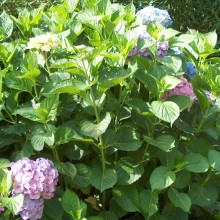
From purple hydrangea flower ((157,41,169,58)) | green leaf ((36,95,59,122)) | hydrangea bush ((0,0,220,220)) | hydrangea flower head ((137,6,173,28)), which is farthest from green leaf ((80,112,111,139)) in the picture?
hydrangea flower head ((137,6,173,28))

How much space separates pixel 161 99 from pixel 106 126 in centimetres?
26

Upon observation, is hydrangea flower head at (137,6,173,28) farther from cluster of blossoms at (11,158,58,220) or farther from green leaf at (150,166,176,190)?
cluster of blossoms at (11,158,58,220)

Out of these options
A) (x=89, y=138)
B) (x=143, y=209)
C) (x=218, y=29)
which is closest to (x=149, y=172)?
(x=143, y=209)

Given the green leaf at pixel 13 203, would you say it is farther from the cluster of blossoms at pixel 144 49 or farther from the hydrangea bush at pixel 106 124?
the cluster of blossoms at pixel 144 49

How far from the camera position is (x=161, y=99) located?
1.94 metres

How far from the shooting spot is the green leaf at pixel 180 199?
1841mm

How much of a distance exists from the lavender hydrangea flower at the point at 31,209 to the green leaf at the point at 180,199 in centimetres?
42

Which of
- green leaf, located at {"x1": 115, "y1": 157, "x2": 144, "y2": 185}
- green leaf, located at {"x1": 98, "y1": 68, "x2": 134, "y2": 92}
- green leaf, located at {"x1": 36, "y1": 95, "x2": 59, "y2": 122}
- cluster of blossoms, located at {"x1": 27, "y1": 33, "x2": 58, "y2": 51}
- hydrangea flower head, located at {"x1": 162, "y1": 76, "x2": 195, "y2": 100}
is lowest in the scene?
green leaf, located at {"x1": 115, "y1": 157, "x2": 144, "y2": 185}

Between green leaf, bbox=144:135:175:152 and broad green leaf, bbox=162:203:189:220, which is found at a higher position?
green leaf, bbox=144:135:175:152

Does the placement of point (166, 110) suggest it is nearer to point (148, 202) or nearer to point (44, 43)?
point (148, 202)

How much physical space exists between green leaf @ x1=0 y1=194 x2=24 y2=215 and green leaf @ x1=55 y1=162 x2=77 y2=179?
20 centimetres

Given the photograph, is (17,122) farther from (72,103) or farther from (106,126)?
(106,126)

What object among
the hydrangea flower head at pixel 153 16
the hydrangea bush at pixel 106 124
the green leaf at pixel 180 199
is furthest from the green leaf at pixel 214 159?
the hydrangea flower head at pixel 153 16

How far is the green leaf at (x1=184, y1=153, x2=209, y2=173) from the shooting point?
184 cm
